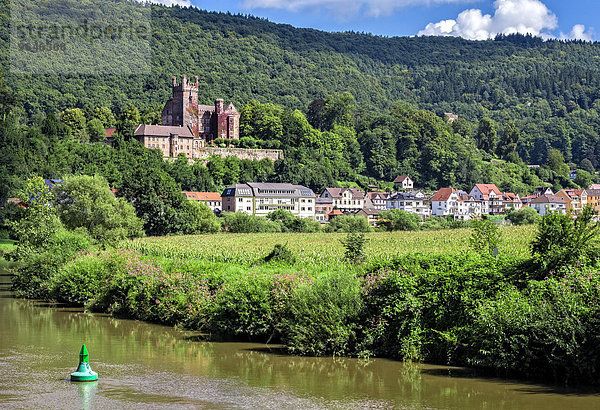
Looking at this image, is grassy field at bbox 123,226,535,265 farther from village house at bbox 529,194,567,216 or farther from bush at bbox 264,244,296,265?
village house at bbox 529,194,567,216

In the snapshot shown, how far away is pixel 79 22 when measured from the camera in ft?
A: 594

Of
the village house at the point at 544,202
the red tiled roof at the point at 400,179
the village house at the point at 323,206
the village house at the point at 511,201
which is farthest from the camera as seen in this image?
the red tiled roof at the point at 400,179

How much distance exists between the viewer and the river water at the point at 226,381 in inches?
669

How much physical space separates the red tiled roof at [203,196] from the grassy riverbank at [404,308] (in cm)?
7490

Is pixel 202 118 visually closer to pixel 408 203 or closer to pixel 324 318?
pixel 408 203

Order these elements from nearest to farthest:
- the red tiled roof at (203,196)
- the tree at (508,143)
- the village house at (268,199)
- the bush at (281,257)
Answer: the bush at (281,257), the red tiled roof at (203,196), the village house at (268,199), the tree at (508,143)

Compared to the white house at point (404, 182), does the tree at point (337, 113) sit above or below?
above

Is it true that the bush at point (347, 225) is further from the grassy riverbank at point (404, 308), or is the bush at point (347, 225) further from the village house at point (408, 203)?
the grassy riverbank at point (404, 308)

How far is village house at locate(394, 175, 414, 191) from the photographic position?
145 m

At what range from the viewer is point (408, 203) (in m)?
132

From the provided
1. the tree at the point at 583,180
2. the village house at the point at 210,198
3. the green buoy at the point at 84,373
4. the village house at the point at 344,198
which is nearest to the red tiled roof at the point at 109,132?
the village house at the point at 210,198

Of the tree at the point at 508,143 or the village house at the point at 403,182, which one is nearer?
the village house at the point at 403,182

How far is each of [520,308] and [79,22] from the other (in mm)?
177772

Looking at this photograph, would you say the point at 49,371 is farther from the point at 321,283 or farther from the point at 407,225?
the point at 407,225
